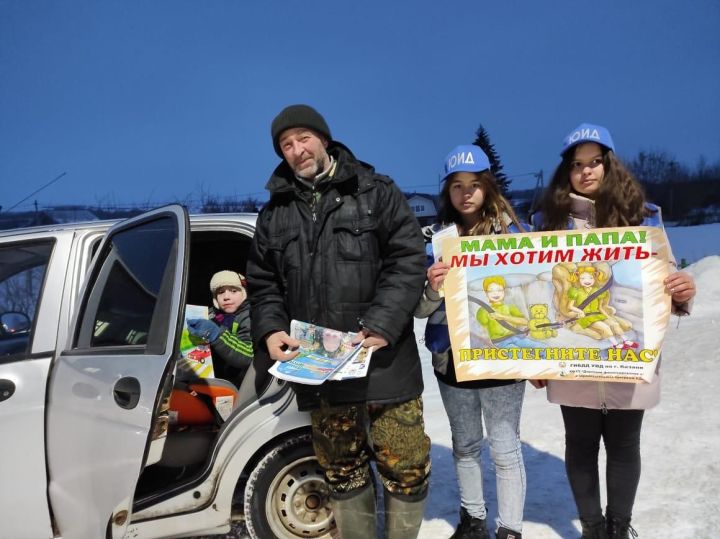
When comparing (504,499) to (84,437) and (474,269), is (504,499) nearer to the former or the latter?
(474,269)

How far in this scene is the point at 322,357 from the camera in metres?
2.04

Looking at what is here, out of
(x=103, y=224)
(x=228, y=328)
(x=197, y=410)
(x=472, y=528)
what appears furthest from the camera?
(x=228, y=328)

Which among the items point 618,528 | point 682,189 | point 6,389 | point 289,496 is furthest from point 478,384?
point 682,189

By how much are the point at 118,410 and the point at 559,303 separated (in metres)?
1.95

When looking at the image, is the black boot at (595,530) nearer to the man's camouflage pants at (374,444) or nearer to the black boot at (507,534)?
the black boot at (507,534)

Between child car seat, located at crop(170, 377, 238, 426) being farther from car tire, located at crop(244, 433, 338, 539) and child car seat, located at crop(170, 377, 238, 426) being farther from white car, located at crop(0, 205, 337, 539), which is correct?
car tire, located at crop(244, 433, 338, 539)

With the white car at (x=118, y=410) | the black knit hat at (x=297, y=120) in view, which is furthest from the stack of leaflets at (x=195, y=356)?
the black knit hat at (x=297, y=120)

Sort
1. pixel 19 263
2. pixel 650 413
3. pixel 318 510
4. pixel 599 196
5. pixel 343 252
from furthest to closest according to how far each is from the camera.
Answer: pixel 650 413 → pixel 318 510 → pixel 19 263 → pixel 599 196 → pixel 343 252

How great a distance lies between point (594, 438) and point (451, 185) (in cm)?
141

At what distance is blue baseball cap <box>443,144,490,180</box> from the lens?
7.43ft

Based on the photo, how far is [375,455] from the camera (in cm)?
223

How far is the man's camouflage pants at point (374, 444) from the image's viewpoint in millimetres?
2148

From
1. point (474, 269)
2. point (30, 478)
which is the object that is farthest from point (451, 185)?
point (30, 478)

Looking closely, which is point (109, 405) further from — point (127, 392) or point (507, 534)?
point (507, 534)
